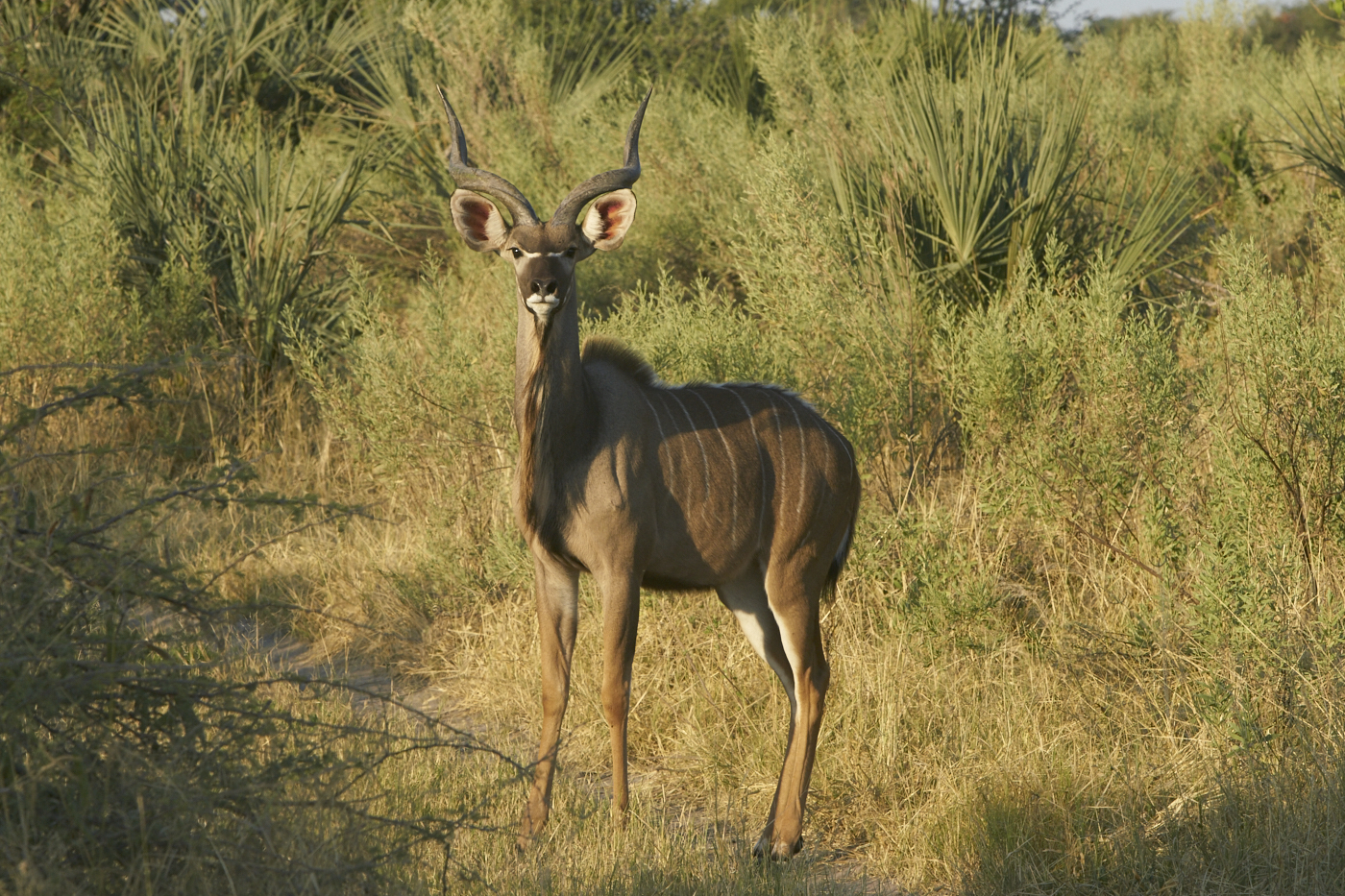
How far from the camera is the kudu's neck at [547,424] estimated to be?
150 inches

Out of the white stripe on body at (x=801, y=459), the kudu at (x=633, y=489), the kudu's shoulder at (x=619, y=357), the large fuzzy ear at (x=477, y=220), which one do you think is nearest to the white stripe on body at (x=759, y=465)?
the kudu at (x=633, y=489)

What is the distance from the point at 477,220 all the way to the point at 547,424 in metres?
0.74

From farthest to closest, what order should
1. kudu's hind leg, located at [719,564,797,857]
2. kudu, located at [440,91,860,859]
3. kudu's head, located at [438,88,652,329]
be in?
1. kudu's hind leg, located at [719,564,797,857]
2. kudu, located at [440,91,860,859]
3. kudu's head, located at [438,88,652,329]

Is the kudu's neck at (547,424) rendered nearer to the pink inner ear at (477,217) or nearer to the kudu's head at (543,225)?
the kudu's head at (543,225)

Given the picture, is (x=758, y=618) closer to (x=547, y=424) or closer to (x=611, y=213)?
(x=547, y=424)

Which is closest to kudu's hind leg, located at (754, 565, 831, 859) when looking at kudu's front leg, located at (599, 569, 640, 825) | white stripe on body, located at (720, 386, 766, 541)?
white stripe on body, located at (720, 386, 766, 541)

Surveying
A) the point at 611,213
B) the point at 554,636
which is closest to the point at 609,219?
the point at 611,213

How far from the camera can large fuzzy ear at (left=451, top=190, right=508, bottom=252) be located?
4.00 m

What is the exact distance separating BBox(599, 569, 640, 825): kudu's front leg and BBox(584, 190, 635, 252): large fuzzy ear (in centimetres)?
106

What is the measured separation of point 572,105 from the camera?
400 inches

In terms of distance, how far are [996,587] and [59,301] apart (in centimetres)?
556

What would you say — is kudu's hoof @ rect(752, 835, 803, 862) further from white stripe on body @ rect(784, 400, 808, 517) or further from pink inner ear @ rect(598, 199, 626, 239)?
pink inner ear @ rect(598, 199, 626, 239)

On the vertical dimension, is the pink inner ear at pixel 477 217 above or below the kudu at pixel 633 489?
above

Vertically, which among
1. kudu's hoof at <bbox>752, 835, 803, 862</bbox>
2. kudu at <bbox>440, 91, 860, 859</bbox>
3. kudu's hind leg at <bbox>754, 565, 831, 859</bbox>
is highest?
kudu at <bbox>440, 91, 860, 859</bbox>
